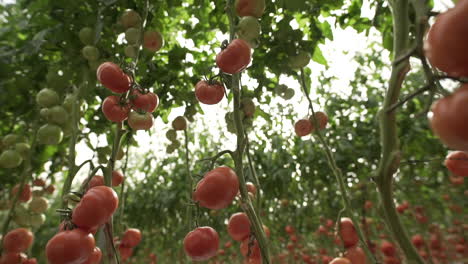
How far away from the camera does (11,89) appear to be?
1.78 m

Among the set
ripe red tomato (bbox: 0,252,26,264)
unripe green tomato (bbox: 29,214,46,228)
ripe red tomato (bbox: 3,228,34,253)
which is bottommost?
ripe red tomato (bbox: 0,252,26,264)

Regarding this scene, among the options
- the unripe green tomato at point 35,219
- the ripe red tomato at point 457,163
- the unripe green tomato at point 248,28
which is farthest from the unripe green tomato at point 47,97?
the ripe red tomato at point 457,163

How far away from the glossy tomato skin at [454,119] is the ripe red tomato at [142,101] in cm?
94

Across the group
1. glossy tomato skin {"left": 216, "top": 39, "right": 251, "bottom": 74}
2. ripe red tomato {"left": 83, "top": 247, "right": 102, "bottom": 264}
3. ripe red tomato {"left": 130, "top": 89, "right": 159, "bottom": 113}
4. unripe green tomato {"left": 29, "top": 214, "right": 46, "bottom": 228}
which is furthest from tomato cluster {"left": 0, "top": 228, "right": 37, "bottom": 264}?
glossy tomato skin {"left": 216, "top": 39, "right": 251, "bottom": 74}

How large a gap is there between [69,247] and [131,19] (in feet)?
3.16

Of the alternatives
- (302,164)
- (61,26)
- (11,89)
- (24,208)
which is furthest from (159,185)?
(61,26)

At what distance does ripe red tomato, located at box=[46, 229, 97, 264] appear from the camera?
0.80m

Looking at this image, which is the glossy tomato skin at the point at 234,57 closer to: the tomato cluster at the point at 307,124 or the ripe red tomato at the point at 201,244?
the ripe red tomato at the point at 201,244

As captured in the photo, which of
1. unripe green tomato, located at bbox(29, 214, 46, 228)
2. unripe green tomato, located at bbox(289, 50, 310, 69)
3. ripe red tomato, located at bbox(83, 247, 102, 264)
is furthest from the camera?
unripe green tomato, located at bbox(29, 214, 46, 228)

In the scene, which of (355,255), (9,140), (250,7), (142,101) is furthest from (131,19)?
(355,255)

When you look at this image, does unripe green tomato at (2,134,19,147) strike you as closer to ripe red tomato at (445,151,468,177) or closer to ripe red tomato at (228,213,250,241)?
ripe red tomato at (228,213,250,241)

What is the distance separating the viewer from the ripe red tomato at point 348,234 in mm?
1083

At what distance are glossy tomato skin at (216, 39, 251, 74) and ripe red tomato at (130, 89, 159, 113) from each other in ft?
1.19

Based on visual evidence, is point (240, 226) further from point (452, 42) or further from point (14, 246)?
point (14, 246)
